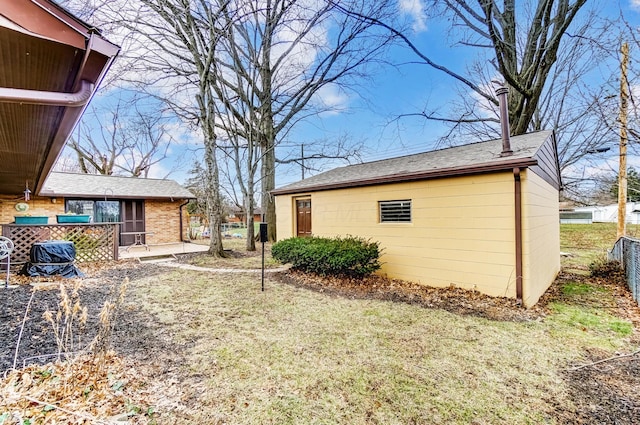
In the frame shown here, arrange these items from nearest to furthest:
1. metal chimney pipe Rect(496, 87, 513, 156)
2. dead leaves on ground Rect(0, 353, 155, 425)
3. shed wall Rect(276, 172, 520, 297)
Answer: dead leaves on ground Rect(0, 353, 155, 425) < shed wall Rect(276, 172, 520, 297) < metal chimney pipe Rect(496, 87, 513, 156)

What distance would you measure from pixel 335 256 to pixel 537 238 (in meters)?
4.06

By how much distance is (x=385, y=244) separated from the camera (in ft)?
23.4

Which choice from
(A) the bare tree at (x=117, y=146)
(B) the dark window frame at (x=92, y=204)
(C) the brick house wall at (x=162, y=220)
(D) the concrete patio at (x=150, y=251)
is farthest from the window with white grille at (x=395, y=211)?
(A) the bare tree at (x=117, y=146)

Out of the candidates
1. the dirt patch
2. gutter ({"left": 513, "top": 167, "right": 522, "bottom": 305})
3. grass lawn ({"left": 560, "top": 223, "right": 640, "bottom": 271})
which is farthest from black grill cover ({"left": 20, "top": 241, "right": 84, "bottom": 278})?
grass lawn ({"left": 560, "top": 223, "right": 640, "bottom": 271})

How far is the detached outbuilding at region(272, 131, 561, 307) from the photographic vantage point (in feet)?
16.8

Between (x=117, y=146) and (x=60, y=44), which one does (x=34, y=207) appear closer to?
(x=117, y=146)

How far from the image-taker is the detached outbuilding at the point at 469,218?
16.8 ft

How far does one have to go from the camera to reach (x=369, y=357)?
10.6 feet

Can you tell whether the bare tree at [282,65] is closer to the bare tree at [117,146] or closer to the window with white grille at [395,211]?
the window with white grille at [395,211]

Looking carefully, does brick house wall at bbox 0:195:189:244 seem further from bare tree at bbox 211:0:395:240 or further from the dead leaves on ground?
the dead leaves on ground

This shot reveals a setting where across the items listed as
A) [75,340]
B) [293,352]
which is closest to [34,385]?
[75,340]

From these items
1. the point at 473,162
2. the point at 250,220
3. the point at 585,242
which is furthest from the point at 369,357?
the point at 585,242

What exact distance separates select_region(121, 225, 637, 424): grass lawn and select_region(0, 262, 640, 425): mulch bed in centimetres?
15

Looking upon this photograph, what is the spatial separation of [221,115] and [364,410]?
46.0 feet
